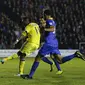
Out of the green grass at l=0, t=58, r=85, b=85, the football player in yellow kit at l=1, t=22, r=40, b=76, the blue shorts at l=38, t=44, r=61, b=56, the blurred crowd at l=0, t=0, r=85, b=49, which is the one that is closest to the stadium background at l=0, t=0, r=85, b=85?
the blurred crowd at l=0, t=0, r=85, b=49

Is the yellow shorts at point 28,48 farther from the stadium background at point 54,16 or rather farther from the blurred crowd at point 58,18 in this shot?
the blurred crowd at point 58,18

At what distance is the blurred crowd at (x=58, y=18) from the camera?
23547mm

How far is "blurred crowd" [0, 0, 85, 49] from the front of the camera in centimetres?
2355

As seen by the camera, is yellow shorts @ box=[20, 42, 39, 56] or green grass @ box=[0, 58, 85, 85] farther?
yellow shorts @ box=[20, 42, 39, 56]

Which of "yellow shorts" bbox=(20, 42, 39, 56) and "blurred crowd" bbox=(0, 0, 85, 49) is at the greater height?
"yellow shorts" bbox=(20, 42, 39, 56)

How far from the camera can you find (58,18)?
1004 inches

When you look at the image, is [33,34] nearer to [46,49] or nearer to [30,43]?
[30,43]

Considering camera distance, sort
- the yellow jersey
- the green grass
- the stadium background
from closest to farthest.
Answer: the green grass → the yellow jersey → the stadium background

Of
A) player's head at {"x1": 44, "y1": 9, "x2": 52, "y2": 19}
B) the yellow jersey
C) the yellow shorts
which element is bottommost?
the yellow shorts

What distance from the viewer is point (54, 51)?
382 inches

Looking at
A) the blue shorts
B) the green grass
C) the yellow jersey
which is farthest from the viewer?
the yellow jersey

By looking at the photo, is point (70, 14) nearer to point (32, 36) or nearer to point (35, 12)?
point (35, 12)

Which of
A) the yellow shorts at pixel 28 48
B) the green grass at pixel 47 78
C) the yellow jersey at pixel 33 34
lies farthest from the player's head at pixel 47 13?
the green grass at pixel 47 78

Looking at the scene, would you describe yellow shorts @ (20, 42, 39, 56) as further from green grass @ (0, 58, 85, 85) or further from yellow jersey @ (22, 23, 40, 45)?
green grass @ (0, 58, 85, 85)
